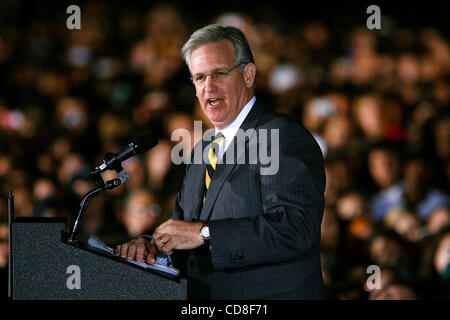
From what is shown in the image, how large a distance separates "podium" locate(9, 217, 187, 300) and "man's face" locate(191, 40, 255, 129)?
0.71 meters

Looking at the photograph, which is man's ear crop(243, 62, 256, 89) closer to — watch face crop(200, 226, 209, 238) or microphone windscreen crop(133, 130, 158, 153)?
microphone windscreen crop(133, 130, 158, 153)

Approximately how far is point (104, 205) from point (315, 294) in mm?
3186

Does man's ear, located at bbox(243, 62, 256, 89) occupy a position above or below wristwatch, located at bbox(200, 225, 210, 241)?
above

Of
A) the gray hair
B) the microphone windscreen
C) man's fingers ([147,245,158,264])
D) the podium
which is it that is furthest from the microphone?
the gray hair

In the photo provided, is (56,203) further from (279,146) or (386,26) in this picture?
(386,26)

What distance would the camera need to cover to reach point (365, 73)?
6.38m

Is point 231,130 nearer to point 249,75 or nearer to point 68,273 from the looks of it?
point 249,75

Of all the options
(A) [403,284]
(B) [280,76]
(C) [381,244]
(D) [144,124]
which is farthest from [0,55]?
(A) [403,284]

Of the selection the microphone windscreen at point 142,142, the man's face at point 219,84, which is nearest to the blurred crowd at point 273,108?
the man's face at point 219,84

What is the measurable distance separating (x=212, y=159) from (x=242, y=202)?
0.30 m

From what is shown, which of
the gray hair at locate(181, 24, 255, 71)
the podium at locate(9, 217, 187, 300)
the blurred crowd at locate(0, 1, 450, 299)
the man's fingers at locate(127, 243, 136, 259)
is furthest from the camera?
the blurred crowd at locate(0, 1, 450, 299)

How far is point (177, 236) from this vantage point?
77.1 inches

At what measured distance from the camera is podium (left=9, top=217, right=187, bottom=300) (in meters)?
1.81

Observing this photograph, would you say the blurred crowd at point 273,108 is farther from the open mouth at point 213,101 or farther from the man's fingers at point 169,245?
the man's fingers at point 169,245
